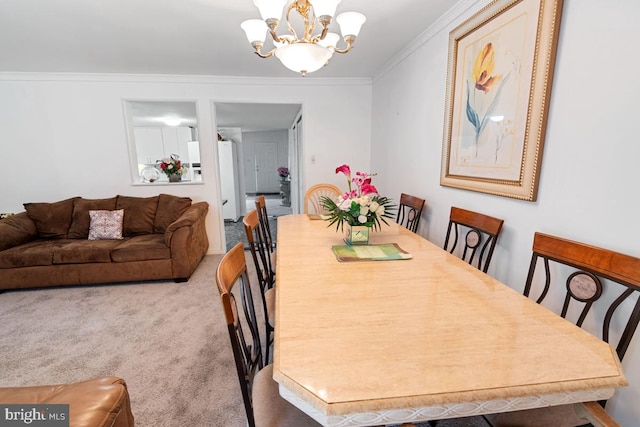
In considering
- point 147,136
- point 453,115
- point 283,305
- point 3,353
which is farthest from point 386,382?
point 147,136

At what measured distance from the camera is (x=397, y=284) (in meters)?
1.22

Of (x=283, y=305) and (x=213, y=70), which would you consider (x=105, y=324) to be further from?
(x=213, y=70)

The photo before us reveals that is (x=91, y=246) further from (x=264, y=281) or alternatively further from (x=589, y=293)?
(x=589, y=293)

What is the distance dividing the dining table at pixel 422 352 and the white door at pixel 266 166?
947 cm

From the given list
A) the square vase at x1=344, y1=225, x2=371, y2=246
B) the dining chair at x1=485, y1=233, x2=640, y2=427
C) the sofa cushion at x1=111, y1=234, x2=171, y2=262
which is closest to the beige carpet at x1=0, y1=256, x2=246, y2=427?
the sofa cushion at x1=111, y1=234, x2=171, y2=262

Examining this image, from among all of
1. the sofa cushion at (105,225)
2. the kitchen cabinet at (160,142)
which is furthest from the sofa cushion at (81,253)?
the kitchen cabinet at (160,142)

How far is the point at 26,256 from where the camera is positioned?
277 centimetres

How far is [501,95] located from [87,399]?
2321mm

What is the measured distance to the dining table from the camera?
67cm

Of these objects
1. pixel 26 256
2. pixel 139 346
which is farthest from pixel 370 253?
pixel 26 256

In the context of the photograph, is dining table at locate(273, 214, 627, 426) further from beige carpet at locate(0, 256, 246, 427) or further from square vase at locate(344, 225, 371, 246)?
beige carpet at locate(0, 256, 246, 427)

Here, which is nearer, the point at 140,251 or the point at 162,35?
the point at 162,35

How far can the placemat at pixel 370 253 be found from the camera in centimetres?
152

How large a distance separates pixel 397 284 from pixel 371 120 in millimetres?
3146
